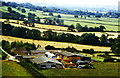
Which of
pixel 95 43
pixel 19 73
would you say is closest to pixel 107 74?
pixel 19 73

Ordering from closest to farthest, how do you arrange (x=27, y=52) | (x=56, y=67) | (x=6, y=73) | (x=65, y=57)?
1. (x=6, y=73)
2. (x=56, y=67)
3. (x=65, y=57)
4. (x=27, y=52)

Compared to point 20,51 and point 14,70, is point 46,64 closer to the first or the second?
point 14,70

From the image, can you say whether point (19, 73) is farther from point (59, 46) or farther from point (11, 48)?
point (59, 46)

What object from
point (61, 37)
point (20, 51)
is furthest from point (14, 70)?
point (61, 37)

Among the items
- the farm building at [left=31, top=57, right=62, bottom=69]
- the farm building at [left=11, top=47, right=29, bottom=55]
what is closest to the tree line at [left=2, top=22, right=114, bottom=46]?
the farm building at [left=11, top=47, right=29, bottom=55]

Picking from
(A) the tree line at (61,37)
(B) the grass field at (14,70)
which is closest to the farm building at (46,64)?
(B) the grass field at (14,70)

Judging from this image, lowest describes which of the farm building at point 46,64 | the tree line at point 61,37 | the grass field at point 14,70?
the tree line at point 61,37

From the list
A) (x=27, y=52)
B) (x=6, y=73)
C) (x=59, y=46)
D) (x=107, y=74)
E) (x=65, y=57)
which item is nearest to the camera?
(x=6, y=73)

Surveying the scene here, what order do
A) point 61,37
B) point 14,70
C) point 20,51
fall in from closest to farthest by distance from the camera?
point 14,70 → point 20,51 → point 61,37

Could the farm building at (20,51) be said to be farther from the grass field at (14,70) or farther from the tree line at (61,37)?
the tree line at (61,37)

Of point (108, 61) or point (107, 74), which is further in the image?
point (108, 61)

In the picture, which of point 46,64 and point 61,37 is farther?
point 61,37
